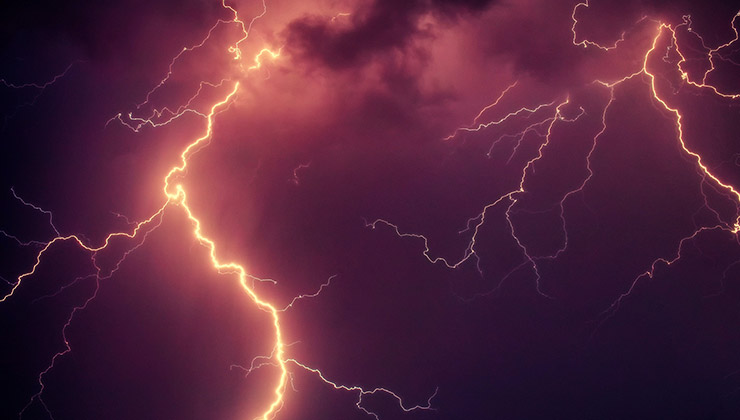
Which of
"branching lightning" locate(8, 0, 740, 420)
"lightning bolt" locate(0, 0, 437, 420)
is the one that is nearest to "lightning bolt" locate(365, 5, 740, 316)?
"branching lightning" locate(8, 0, 740, 420)

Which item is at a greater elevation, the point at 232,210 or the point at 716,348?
the point at 716,348

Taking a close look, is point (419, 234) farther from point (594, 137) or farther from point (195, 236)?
point (195, 236)

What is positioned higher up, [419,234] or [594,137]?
[594,137]

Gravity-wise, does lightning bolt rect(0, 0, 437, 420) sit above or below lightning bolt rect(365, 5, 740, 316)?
below

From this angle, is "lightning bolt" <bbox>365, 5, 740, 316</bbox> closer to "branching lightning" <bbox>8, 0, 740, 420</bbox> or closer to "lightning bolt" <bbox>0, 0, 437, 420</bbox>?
"branching lightning" <bbox>8, 0, 740, 420</bbox>

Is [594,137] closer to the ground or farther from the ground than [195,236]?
farther from the ground

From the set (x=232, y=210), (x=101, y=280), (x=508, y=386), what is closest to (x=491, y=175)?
(x=508, y=386)

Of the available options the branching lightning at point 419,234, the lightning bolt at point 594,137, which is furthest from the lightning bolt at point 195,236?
the lightning bolt at point 594,137

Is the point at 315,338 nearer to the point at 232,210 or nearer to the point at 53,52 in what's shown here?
the point at 232,210

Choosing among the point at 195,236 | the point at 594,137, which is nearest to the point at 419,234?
the point at 594,137

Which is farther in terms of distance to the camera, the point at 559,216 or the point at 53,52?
the point at 53,52

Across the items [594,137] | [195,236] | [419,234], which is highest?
[594,137]
